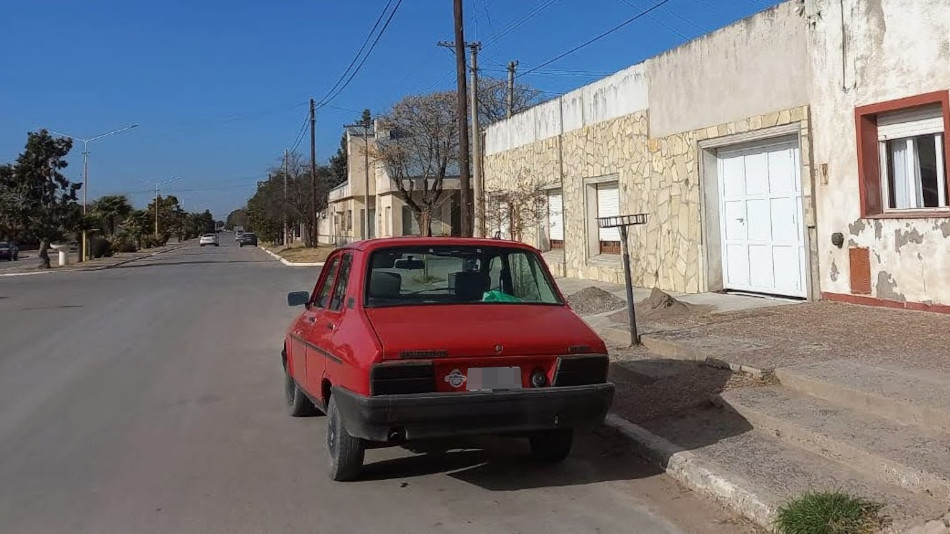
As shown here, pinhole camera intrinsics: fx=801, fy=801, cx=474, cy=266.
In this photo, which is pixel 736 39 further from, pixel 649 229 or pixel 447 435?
pixel 447 435

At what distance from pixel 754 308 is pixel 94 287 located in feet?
69.4

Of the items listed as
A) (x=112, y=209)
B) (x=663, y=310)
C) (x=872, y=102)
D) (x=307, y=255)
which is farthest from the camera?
(x=112, y=209)

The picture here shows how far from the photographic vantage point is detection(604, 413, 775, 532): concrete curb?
457 centimetres

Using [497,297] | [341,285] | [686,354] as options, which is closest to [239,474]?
[341,285]

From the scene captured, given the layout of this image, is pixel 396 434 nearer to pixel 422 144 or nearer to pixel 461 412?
pixel 461 412

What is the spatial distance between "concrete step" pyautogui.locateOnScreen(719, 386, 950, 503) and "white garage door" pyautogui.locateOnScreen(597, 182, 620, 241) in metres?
10.4

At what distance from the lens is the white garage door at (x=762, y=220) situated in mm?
11617

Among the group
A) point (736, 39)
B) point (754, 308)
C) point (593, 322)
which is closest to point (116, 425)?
point (593, 322)

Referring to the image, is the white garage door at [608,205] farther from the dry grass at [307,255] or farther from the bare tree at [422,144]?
the dry grass at [307,255]

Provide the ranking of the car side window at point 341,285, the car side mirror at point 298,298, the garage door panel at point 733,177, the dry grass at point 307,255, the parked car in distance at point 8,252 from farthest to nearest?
1. the parked car in distance at point 8,252
2. the dry grass at point 307,255
3. the garage door panel at point 733,177
4. the car side mirror at point 298,298
5. the car side window at point 341,285

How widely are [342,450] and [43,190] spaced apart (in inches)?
1539

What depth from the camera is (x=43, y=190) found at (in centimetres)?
3850

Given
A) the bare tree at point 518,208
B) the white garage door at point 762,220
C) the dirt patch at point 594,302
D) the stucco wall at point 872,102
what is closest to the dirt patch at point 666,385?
the stucco wall at point 872,102

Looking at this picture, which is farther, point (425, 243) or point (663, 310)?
point (663, 310)
